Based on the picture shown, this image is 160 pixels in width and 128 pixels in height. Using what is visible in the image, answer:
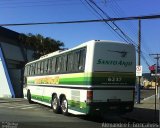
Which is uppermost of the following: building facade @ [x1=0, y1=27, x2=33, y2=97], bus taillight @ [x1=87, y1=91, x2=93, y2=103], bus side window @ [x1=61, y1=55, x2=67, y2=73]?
building facade @ [x1=0, y1=27, x2=33, y2=97]

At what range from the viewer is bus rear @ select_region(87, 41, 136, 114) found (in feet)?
58.6

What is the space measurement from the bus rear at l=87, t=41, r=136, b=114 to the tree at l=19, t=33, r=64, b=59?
→ 1143 inches

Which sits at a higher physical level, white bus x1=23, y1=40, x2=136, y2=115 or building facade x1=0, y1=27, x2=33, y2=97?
building facade x1=0, y1=27, x2=33, y2=97

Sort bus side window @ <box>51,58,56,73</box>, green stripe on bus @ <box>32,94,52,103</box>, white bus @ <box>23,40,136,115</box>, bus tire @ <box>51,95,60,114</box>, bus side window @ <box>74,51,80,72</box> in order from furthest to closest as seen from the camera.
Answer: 1. green stripe on bus @ <box>32,94,52,103</box>
2. bus side window @ <box>51,58,56,73</box>
3. bus tire @ <box>51,95,60,114</box>
4. bus side window @ <box>74,51,80,72</box>
5. white bus @ <box>23,40,136,115</box>

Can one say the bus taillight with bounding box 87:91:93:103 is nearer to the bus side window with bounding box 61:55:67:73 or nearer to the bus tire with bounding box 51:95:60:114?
the bus side window with bounding box 61:55:67:73

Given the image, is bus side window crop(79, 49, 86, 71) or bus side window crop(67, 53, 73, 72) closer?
bus side window crop(79, 49, 86, 71)

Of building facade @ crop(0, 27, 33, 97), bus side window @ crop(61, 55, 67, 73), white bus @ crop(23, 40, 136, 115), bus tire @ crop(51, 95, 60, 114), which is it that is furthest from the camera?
building facade @ crop(0, 27, 33, 97)

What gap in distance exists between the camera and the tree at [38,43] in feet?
155

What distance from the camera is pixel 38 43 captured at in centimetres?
4894

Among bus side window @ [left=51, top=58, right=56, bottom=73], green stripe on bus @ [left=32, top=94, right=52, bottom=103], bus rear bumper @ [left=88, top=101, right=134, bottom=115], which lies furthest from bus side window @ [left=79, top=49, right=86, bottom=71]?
green stripe on bus @ [left=32, top=94, right=52, bottom=103]

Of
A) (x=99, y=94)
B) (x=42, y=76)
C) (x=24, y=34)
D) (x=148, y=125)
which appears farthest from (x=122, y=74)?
(x=24, y=34)

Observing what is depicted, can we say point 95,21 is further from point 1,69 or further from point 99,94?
point 1,69

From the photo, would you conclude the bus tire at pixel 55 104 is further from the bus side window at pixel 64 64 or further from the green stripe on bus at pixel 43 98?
the bus side window at pixel 64 64

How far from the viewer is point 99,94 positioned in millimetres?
17984
